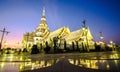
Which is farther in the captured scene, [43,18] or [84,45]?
[43,18]

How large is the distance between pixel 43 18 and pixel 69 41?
141 feet

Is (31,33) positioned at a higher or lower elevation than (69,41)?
higher

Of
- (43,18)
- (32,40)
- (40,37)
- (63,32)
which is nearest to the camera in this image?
(63,32)

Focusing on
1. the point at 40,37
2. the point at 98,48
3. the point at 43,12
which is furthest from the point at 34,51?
the point at 43,12

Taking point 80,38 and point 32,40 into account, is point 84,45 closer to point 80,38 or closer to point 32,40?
point 80,38

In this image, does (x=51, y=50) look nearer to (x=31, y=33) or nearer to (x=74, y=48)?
(x=74, y=48)

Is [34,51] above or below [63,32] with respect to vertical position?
below

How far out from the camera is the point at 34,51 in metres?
30.3

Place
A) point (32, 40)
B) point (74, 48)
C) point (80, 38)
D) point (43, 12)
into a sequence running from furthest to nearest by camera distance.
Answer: point (43, 12)
point (32, 40)
point (80, 38)
point (74, 48)

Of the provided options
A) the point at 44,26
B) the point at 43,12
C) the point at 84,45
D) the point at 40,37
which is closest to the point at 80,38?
the point at 84,45

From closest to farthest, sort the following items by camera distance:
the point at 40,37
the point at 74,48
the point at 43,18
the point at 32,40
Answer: the point at 74,48
the point at 40,37
the point at 32,40
the point at 43,18

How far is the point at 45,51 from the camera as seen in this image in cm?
3028

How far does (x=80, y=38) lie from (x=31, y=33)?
4345 cm

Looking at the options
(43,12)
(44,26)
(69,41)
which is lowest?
(69,41)
